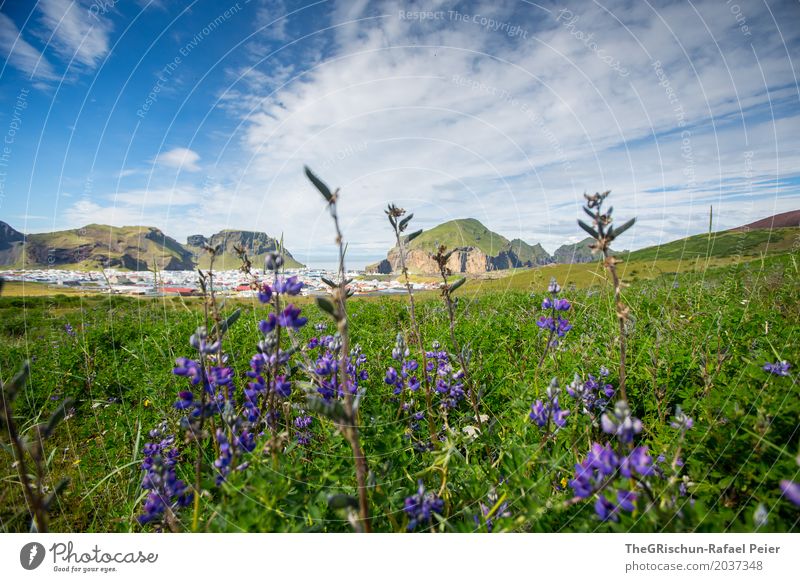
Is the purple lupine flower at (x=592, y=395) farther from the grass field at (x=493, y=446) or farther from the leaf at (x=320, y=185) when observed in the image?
the leaf at (x=320, y=185)

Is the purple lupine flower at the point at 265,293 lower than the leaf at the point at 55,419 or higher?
higher

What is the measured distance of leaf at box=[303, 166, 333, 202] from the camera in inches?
53.0

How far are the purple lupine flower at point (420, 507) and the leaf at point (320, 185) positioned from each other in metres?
1.45

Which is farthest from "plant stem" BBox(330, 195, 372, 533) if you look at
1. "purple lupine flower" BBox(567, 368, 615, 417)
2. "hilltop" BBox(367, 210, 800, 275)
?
"purple lupine flower" BBox(567, 368, 615, 417)

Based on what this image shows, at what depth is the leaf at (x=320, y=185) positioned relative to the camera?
1.35m

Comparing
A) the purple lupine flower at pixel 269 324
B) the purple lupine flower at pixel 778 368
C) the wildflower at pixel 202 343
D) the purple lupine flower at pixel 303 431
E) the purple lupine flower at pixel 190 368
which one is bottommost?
the purple lupine flower at pixel 303 431

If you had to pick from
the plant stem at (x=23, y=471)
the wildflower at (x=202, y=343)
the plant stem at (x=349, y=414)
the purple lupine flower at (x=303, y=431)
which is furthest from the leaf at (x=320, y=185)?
the purple lupine flower at (x=303, y=431)

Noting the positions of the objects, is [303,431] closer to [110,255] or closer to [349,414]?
[349,414]

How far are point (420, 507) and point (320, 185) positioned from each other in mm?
1643
